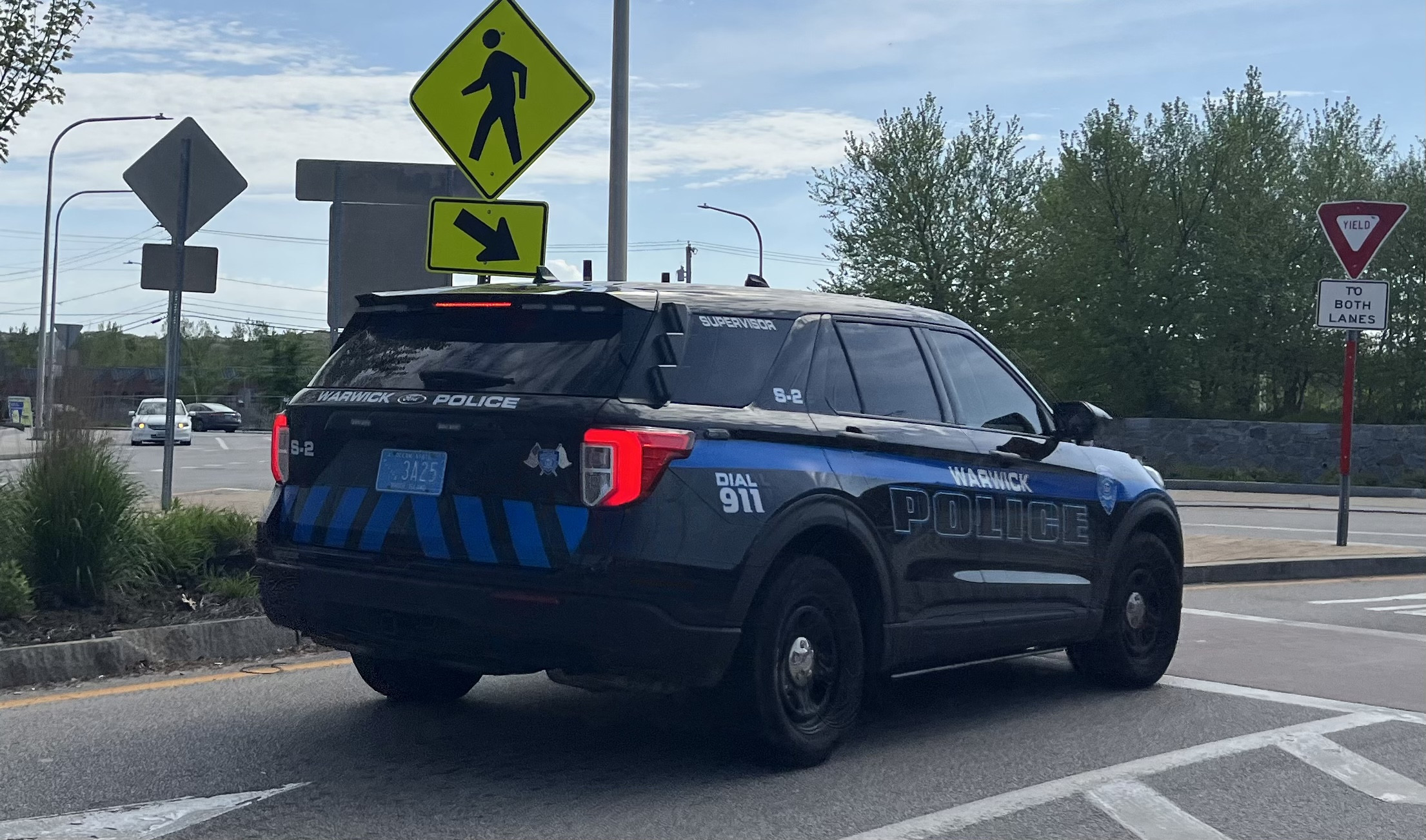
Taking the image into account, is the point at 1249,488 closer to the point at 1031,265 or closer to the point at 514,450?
the point at 1031,265

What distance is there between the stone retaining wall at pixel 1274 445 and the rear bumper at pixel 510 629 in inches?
1121

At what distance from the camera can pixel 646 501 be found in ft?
16.6

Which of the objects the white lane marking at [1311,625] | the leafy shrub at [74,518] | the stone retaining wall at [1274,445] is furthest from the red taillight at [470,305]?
the stone retaining wall at [1274,445]

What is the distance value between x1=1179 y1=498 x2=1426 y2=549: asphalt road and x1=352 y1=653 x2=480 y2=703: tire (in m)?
13.0

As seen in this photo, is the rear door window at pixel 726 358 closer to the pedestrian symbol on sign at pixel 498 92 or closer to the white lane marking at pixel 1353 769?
the white lane marking at pixel 1353 769

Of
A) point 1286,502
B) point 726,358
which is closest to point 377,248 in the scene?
point 726,358

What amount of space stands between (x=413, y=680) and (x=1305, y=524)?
17.0 metres

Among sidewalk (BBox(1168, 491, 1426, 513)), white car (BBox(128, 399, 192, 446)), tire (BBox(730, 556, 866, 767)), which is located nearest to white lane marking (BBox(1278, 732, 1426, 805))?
tire (BBox(730, 556, 866, 767))

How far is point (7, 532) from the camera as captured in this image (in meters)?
7.78

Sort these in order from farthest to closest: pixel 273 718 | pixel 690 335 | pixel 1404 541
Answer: pixel 1404 541 < pixel 273 718 < pixel 690 335

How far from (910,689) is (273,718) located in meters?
3.06

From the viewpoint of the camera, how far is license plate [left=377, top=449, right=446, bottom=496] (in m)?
5.36

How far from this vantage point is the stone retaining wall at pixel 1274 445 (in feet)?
110

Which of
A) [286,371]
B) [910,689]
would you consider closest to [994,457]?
[910,689]
